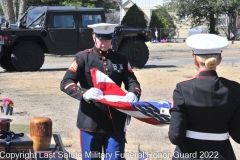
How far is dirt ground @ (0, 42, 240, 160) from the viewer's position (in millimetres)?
7969

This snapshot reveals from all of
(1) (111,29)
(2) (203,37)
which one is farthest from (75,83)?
(2) (203,37)

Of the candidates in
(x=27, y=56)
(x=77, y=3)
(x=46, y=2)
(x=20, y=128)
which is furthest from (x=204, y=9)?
(x=20, y=128)

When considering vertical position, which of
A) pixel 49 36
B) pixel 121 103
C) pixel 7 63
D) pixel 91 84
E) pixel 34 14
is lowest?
pixel 7 63

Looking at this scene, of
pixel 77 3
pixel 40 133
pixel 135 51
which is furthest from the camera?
pixel 77 3

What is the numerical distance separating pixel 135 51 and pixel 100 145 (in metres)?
14.1

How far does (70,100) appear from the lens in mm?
11945

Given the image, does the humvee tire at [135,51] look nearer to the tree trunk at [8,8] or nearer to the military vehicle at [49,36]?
the military vehicle at [49,36]

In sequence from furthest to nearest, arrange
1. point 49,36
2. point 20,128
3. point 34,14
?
point 34,14 → point 49,36 → point 20,128

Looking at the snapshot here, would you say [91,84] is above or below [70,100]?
above

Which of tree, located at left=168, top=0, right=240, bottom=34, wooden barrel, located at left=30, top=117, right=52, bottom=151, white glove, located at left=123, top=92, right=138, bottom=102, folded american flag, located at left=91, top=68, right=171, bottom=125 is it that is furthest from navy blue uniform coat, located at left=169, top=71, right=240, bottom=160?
tree, located at left=168, top=0, right=240, bottom=34

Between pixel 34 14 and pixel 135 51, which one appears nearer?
pixel 34 14

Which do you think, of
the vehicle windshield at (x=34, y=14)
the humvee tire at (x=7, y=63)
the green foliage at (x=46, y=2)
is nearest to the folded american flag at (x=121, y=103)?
the humvee tire at (x=7, y=63)

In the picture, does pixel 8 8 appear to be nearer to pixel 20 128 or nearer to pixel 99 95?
pixel 20 128

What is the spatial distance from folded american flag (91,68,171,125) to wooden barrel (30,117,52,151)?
1.34 meters
